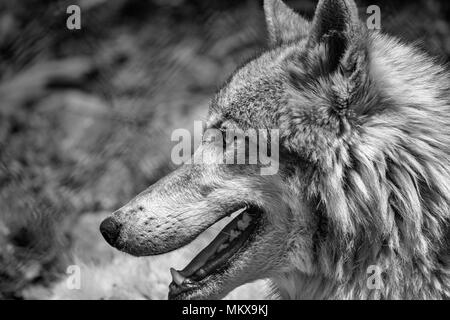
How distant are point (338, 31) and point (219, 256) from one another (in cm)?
89

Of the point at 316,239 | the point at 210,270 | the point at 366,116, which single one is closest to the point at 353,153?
the point at 366,116

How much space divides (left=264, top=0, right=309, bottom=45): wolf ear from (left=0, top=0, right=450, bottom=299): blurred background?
1434 millimetres

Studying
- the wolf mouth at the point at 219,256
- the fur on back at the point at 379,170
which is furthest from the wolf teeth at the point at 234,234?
the fur on back at the point at 379,170

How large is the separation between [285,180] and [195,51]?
2.75 metres

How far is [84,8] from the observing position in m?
4.88

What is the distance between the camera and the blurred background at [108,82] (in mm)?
4438

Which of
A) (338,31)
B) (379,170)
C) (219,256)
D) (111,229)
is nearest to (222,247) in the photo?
(219,256)

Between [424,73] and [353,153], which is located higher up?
[424,73]

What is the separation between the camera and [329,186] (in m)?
2.29

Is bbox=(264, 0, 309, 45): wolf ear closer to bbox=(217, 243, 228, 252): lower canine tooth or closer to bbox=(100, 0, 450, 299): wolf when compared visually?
bbox=(100, 0, 450, 299): wolf

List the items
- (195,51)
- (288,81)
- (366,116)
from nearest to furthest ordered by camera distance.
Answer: (366,116) < (288,81) < (195,51)

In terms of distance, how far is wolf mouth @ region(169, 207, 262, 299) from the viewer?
246 centimetres
